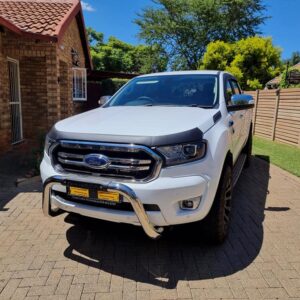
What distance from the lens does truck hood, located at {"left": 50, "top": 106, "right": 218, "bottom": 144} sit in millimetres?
2871

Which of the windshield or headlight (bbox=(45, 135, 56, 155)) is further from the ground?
the windshield

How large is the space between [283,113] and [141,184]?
30.2 ft

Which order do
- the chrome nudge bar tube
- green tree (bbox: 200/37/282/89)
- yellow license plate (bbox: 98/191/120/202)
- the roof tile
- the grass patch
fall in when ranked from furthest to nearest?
green tree (bbox: 200/37/282/89), the roof tile, the grass patch, yellow license plate (bbox: 98/191/120/202), the chrome nudge bar tube

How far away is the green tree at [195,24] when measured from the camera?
95.9 feet

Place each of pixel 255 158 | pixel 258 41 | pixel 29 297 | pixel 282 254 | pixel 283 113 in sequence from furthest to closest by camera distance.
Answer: pixel 258 41, pixel 283 113, pixel 255 158, pixel 282 254, pixel 29 297

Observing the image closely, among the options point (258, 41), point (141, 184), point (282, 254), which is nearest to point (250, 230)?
point (282, 254)

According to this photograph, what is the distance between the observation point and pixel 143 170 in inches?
111

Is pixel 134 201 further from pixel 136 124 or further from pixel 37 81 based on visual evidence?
pixel 37 81

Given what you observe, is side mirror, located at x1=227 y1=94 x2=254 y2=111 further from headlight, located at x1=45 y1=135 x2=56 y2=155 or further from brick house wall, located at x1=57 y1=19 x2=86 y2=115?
brick house wall, located at x1=57 y1=19 x2=86 y2=115

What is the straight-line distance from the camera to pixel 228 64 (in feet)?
75.6

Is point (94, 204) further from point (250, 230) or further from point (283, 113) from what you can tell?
point (283, 113)

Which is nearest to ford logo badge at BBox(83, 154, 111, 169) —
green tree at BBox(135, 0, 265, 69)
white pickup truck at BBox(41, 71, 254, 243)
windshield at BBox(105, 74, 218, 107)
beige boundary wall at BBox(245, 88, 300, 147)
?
white pickup truck at BBox(41, 71, 254, 243)

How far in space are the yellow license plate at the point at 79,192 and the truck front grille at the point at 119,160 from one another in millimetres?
163

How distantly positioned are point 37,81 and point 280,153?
298 inches
